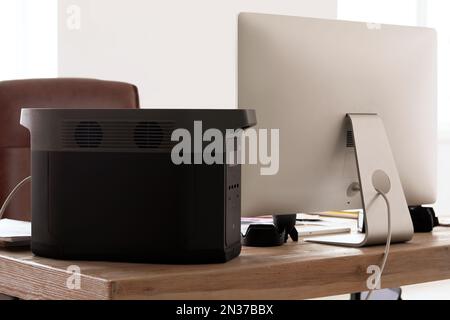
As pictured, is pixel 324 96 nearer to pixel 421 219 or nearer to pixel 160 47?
pixel 421 219

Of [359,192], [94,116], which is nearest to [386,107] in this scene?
[359,192]

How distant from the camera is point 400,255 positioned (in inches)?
60.9

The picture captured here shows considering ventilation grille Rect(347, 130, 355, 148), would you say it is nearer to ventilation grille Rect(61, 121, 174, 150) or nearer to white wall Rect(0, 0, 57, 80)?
ventilation grille Rect(61, 121, 174, 150)

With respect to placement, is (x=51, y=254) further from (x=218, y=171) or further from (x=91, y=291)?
(x=218, y=171)

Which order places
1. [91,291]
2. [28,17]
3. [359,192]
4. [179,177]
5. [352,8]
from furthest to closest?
1. [352,8]
2. [28,17]
3. [359,192]
4. [179,177]
5. [91,291]

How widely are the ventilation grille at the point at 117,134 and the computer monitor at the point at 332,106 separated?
284mm

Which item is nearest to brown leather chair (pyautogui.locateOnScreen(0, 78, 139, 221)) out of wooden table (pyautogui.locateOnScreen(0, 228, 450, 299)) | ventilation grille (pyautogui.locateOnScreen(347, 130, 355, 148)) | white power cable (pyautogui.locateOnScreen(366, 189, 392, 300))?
wooden table (pyautogui.locateOnScreen(0, 228, 450, 299))

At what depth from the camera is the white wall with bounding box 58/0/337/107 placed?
3471 mm

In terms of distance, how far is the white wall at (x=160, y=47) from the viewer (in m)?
3.47

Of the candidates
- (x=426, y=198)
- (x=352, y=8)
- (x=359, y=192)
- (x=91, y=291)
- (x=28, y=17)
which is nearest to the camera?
(x=91, y=291)

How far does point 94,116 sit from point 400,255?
2.14 ft

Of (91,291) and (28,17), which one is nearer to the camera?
(91,291)

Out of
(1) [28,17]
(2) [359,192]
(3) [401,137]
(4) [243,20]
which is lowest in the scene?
(2) [359,192]
